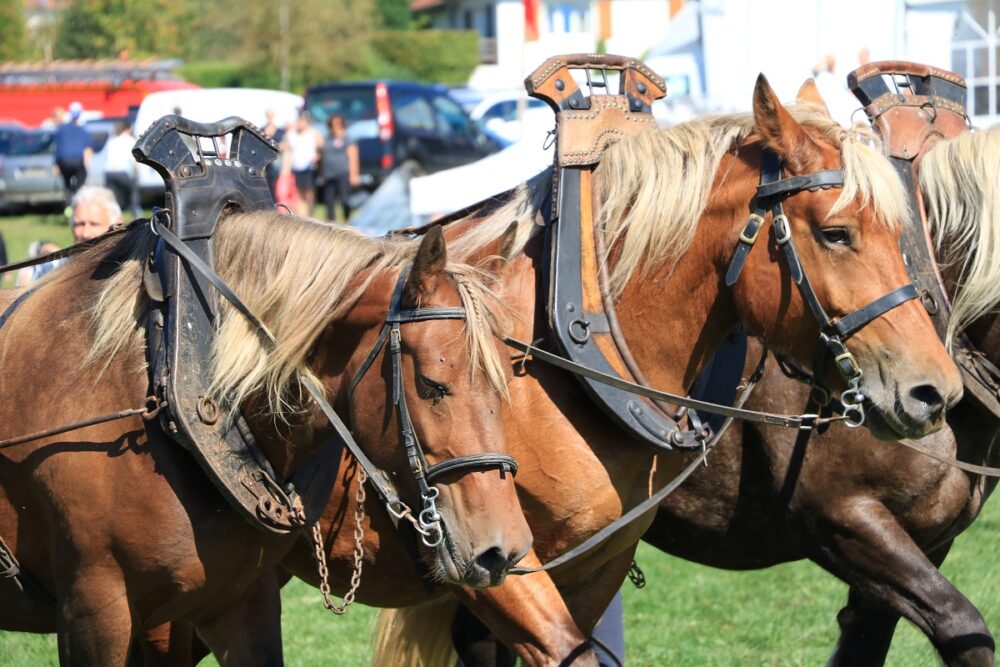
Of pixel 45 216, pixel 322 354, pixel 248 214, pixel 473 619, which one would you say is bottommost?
pixel 45 216

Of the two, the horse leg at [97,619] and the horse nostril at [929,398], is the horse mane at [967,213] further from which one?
the horse leg at [97,619]

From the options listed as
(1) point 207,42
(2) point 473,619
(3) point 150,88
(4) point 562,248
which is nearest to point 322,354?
(4) point 562,248

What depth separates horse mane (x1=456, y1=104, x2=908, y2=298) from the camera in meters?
2.99

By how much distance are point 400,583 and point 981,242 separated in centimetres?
180

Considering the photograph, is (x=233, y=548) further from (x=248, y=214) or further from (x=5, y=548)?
(x=248, y=214)

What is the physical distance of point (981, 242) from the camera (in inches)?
139

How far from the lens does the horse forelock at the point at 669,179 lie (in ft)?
9.87

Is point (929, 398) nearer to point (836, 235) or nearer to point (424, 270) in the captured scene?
point (836, 235)

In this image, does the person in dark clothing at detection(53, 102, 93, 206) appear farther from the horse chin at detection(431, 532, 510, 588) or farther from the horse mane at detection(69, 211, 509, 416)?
the horse chin at detection(431, 532, 510, 588)

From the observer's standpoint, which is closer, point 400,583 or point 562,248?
point 562,248

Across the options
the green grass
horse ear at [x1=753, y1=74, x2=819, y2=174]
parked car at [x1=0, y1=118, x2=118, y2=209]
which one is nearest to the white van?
parked car at [x1=0, y1=118, x2=118, y2=209]

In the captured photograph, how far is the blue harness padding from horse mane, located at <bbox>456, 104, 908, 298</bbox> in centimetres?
37

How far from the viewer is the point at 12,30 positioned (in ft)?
116

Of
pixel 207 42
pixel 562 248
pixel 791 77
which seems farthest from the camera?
pixel 207 42
